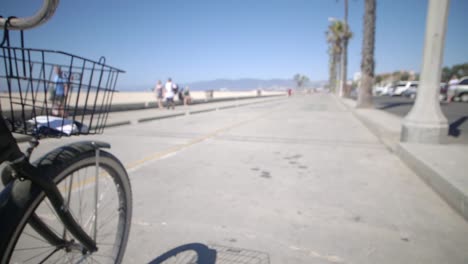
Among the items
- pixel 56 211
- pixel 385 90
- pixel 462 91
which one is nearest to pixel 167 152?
pixel 56 211

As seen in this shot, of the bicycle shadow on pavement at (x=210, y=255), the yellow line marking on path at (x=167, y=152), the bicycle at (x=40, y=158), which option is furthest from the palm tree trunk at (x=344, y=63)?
the bicycle at (x=40, y=158)

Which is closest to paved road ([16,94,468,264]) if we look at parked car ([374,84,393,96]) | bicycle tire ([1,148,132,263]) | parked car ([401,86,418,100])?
bicycle tire ([1,148,132,263])

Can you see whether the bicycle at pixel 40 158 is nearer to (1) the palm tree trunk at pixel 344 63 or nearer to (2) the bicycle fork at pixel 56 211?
(2) the bicycle fork at pixel 56 211

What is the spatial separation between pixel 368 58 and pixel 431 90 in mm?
11615

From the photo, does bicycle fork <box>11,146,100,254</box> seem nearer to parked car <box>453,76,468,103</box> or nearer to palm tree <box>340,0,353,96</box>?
parked car <box>453,76,468,103</box>

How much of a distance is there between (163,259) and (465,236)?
8.82ft

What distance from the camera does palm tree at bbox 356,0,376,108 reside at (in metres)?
16.0

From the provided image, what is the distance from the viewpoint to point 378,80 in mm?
114938

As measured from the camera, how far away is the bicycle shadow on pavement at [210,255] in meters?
2.23

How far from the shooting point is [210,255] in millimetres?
2320

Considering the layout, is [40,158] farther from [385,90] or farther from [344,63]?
[385,90]

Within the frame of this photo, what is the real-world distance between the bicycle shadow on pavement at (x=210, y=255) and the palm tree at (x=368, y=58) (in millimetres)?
15583

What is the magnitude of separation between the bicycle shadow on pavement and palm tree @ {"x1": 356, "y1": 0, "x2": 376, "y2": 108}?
15.6 m

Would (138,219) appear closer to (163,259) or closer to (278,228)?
(163,259)
